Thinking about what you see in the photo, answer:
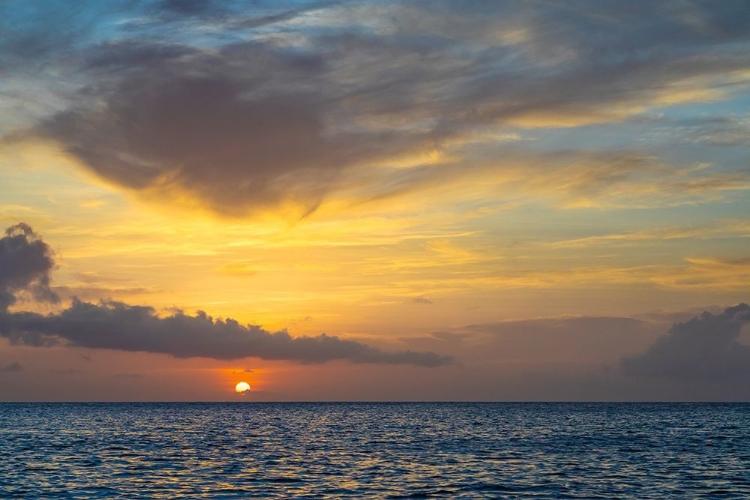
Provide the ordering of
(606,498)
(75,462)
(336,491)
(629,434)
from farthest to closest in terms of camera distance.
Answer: (629,434) < (75,462) < (336,491) < (606,498)

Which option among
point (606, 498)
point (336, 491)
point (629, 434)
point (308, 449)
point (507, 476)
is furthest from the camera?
point (629, 434)

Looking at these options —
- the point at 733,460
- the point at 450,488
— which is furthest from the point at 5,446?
the point at 733,460

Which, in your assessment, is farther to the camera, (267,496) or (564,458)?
(564,458)

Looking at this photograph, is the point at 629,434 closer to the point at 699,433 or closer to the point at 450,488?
the point at 699,433

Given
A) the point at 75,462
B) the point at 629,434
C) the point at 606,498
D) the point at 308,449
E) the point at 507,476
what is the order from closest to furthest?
1. the point at 606,498
2. the point at 507,476
3. the point at 75,462
4. the point at 308,449
5. the point at 629,434

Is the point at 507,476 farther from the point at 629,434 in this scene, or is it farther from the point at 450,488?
the point at 629,434

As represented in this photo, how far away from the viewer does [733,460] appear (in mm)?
75750

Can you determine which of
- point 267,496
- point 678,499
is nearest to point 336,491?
point 267,496

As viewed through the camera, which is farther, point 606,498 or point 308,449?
point 308,449

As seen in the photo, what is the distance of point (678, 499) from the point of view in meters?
51.2

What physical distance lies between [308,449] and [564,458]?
29707 millimetres

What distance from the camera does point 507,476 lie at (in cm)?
6116

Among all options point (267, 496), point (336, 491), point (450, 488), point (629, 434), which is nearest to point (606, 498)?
point (450, 488)

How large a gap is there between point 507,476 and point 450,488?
8.16 meters
